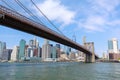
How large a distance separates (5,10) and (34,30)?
1390cm

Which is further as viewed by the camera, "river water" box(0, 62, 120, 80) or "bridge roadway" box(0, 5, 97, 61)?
"bridge roadway" box(0, 5, 97, 61)

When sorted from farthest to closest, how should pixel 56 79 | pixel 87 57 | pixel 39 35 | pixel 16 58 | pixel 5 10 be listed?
pixel 16 58
pixel 87 57
pixel 39 35
pixel 5 10
pixel 56 79

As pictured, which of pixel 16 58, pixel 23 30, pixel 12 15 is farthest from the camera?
pixel 16 58

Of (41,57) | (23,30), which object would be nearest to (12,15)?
(23,30)

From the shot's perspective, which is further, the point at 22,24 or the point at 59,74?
the point at 22,24

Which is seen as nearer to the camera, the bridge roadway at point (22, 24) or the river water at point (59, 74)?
the river water at point (59, 74)

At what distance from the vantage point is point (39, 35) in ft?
166

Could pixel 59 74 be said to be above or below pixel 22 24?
below

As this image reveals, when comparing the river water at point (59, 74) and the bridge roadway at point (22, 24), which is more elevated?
the bridge roadway at point (22, 24)

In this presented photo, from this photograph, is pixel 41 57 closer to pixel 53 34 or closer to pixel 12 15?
pixel 53 34

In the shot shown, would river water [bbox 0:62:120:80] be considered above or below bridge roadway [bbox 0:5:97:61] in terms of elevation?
below

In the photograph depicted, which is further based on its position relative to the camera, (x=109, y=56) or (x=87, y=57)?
(x=109, y=56)

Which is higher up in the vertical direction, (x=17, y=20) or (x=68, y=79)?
(x=17, y=20)

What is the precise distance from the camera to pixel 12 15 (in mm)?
34969
